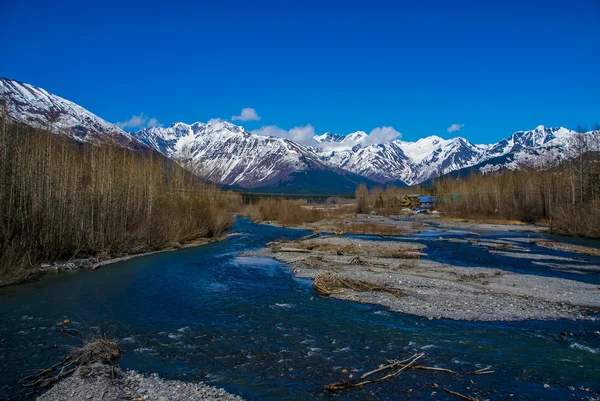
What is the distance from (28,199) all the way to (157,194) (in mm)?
17235

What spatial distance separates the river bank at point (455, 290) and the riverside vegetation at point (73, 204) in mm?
15164

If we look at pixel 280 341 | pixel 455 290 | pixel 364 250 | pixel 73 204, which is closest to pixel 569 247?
pixel 364 250

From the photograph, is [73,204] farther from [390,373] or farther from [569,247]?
[569,247]

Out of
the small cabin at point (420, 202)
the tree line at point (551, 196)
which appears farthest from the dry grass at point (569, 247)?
the small cabin at point (420, 202)

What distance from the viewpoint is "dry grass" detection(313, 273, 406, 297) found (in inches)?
834

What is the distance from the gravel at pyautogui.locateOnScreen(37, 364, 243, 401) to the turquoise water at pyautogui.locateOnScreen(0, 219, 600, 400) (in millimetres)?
493

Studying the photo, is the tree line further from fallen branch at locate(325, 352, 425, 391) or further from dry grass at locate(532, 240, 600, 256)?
fallen branch at locate(325, 352, 425, 391)

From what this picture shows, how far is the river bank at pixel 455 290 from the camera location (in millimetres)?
17672

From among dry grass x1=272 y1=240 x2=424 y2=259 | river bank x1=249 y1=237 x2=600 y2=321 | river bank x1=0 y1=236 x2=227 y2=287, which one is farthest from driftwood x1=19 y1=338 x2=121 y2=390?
dry grass x1=272 y1=240 x2=424 y2=259

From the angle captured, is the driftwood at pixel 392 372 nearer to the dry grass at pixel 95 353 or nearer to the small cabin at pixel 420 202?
the dry grass at pixel 95 353

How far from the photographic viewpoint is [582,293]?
2089 centimetres

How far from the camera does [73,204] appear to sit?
30375mm

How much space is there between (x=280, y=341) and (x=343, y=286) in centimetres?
897

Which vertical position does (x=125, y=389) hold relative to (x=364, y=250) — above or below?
below
